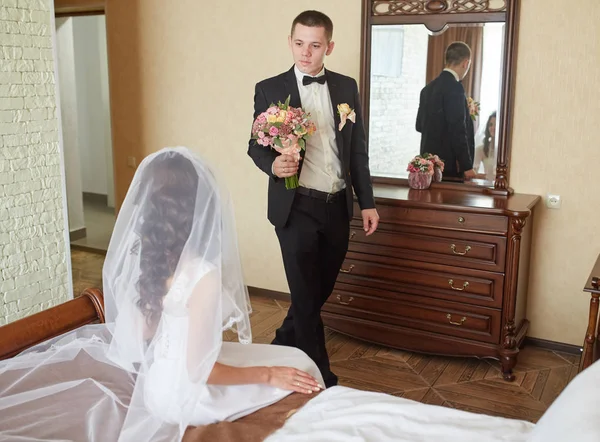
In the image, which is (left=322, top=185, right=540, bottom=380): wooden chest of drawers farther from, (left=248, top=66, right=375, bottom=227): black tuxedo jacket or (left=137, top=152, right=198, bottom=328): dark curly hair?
(left=137, top=152, right=198, bottom=328): dark curly hair

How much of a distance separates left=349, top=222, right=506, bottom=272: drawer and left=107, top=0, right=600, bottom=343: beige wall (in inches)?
20.8

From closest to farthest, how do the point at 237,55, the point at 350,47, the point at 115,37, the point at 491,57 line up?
the point at 491,57, the point at 350,47, the point at 237,55, the point at 115,37

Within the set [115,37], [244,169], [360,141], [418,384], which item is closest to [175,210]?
[360,141]

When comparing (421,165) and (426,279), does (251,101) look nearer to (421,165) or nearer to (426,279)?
(421,165)

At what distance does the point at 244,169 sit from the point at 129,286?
2.92 meters

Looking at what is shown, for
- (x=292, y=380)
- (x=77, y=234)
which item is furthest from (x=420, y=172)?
(x=77, y=234)

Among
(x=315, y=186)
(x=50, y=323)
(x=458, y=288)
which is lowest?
(x=458, y=288)

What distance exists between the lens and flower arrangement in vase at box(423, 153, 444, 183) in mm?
4004

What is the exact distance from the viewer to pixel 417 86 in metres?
4.04

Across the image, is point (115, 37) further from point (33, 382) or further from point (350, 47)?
point (33, 382)

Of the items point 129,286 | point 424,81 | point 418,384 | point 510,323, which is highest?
point 424,81

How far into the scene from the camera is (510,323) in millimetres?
3529

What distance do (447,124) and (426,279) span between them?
38.9 inches

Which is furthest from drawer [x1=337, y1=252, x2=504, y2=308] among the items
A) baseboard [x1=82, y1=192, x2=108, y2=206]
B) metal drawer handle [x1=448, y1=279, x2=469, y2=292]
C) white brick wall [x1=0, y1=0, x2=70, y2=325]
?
baseboard [x1=82, y1=192, x2=108, y2=206]
